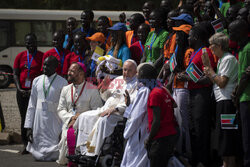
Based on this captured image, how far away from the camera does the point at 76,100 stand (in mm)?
9695

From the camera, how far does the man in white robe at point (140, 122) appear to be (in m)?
7.46

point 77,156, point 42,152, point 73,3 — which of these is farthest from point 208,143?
point 73,3

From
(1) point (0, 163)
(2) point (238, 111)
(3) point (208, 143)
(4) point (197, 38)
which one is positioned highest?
(4) point (197, 38)

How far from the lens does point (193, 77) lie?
7848mm

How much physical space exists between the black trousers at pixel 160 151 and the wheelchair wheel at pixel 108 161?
1419mm

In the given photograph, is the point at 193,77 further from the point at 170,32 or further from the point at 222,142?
the point at 170,32

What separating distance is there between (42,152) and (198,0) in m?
4.32

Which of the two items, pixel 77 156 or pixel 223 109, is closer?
pixel 223 109

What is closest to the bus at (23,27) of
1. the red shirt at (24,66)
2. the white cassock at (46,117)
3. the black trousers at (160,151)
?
the red shirt at (24,66)

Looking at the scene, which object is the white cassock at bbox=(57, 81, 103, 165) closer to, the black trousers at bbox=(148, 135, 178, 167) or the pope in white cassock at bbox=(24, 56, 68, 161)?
the pope in white cassock at bbox=(24, 56, 68, 161)

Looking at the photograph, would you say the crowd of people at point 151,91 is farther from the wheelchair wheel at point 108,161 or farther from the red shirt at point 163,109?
the wheelchair wheel at point 108,161

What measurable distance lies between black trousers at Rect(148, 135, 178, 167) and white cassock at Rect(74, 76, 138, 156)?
154cm

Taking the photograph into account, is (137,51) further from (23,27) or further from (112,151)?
(23,27)

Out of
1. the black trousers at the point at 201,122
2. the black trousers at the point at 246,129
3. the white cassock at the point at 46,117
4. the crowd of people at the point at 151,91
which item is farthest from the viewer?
the white cassock at the point at 46,117
